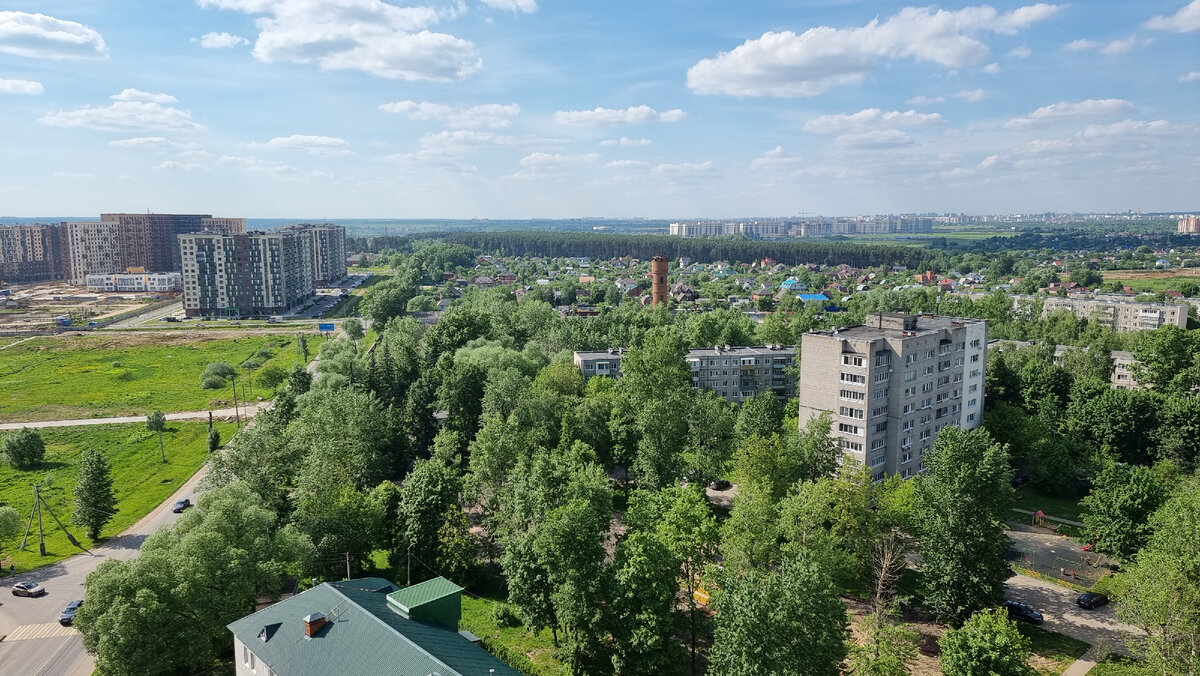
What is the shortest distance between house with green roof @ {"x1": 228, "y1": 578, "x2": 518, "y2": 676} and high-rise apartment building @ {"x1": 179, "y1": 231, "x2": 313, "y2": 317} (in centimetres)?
12647

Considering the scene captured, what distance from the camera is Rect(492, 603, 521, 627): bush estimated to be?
33.7 meters

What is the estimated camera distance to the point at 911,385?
1908 inches

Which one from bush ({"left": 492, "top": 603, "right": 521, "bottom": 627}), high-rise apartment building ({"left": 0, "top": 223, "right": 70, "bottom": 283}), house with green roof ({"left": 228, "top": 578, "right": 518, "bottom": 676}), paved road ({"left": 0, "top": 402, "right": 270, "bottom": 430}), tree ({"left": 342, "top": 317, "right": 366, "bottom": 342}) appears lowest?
bush ({"left": 492, "top": 603, "right": 521, "bottom": 627})

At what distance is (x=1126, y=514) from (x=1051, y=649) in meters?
10.9

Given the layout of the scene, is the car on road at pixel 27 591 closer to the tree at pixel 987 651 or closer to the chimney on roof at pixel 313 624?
the chimney on roof at pixel 313 624

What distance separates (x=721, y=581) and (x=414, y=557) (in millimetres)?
15964

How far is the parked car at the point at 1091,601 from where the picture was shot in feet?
118

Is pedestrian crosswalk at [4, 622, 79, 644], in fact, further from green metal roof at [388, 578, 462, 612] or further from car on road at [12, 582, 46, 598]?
green metal roof at [388, 578, 462, 612]

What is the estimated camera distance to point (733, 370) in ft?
235

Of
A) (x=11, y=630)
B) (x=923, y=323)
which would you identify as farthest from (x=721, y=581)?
(x=923, y=323)

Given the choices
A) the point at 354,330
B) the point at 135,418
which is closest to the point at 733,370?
the point at 135,418

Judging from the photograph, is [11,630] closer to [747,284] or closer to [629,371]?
[629,371]

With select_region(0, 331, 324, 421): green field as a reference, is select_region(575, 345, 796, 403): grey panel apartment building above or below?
above

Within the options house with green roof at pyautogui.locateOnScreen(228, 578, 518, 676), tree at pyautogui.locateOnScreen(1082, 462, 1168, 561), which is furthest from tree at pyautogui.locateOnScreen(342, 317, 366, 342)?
tree at pyautogui.locateOnScreen(1082, 462, 1168, 561)
